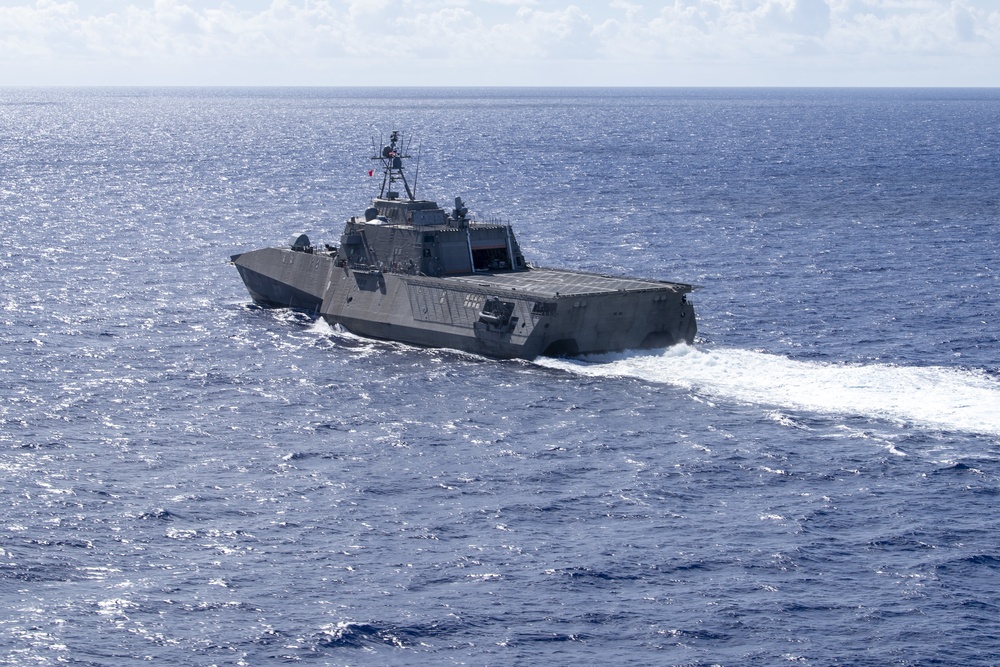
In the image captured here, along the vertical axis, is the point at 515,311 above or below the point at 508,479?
above

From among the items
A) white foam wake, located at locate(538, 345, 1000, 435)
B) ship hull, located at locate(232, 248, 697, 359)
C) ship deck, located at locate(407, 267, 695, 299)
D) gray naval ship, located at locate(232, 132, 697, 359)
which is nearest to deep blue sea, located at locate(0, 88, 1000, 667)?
white foam wake, located at locate(538, 345, 1000, 435)

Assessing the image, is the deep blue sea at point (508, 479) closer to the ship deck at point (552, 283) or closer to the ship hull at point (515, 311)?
the ship hull at point (515, 311)

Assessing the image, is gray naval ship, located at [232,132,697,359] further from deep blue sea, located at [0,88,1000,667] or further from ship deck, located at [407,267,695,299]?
deep blue sea, located at [0,88,1000,667]

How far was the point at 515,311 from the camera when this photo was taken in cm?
5694

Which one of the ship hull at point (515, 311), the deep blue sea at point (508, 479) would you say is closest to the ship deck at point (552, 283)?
the ship hull at point (515, 311)

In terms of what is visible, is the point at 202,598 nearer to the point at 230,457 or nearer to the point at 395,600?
the point at 395,600

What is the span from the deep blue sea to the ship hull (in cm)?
111

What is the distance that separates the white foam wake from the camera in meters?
47.5

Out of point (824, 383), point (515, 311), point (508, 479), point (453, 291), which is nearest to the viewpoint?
point (508, 479)

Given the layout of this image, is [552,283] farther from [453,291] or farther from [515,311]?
[453,291]

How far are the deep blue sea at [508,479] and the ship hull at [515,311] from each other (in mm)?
1110

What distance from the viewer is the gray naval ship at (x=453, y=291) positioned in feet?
186

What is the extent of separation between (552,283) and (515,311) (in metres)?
4.29

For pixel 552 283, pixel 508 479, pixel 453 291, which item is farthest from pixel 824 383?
pixel 453 291
